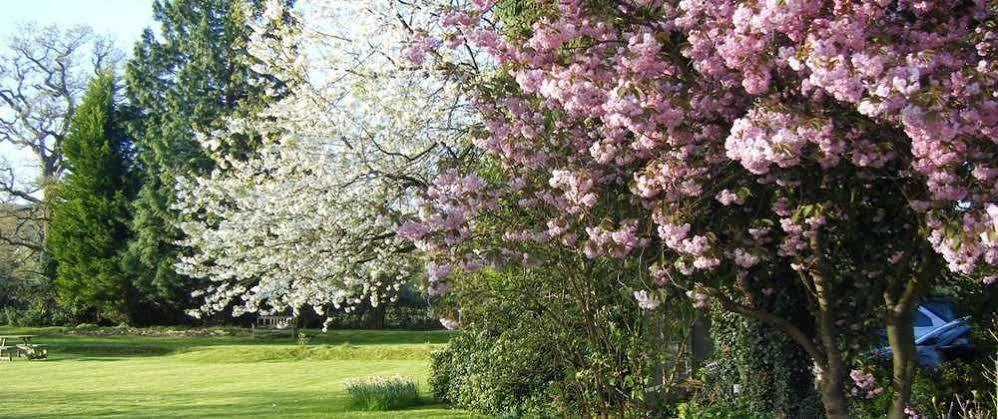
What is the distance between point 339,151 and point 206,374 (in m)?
10.9

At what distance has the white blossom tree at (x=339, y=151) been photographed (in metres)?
10.5

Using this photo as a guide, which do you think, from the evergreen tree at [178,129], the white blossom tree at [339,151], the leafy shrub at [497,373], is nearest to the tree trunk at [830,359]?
the leafy shrub at [497,373]

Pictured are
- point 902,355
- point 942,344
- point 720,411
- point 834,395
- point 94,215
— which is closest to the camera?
point 902,355

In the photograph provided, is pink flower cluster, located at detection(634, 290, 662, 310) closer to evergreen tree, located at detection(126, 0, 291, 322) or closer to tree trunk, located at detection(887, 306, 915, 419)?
tree trunk, located at detection(887, 306, 915, 419)

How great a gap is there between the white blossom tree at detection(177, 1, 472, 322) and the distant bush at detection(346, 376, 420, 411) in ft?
4.94

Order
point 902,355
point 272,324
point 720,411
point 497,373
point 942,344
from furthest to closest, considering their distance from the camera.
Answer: point 272,324 → point 942,344 → point 497,373 → point 720,411 → point 902,355

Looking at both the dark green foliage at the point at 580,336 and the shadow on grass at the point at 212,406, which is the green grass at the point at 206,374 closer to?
the shadow on grass at the point at 212,406

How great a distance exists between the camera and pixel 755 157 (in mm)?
3787

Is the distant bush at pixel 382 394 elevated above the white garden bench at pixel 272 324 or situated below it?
below

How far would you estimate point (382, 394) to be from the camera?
12.4 meters

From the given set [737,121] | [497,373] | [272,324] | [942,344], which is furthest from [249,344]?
[737,121]

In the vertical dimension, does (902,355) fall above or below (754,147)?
below

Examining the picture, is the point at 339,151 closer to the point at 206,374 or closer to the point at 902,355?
the point at 902,355

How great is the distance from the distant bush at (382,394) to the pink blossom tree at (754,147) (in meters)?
6.98
